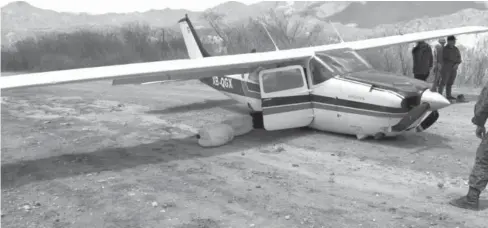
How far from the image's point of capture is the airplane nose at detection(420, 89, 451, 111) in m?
7.42

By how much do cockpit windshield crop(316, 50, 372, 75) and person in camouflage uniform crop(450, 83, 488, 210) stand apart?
12.8 ft

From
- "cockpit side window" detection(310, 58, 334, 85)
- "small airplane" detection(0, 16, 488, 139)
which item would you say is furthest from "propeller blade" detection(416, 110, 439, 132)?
"cockpit side window" detection(310, 58, 334, 85)

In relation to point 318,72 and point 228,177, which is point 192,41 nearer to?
point 318,72

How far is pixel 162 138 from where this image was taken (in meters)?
9.80

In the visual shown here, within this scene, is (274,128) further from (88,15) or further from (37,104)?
(88,15)

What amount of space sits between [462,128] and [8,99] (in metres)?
15.6

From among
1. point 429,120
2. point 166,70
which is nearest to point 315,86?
point 429,120

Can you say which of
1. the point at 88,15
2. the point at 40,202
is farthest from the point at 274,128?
the point at 88,15

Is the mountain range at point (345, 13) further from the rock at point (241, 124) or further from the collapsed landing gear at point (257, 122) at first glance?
the collapsed landing gear at point (257, 122)

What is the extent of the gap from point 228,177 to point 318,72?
340cm

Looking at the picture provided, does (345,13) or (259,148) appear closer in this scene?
(259,148)

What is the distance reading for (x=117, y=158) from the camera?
832 cm

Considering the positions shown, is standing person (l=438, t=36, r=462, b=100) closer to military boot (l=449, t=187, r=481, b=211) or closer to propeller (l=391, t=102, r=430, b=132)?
propeller (l=391, t=102, r=430, b=132)

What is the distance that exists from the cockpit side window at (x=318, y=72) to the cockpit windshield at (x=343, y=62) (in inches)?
4.2
